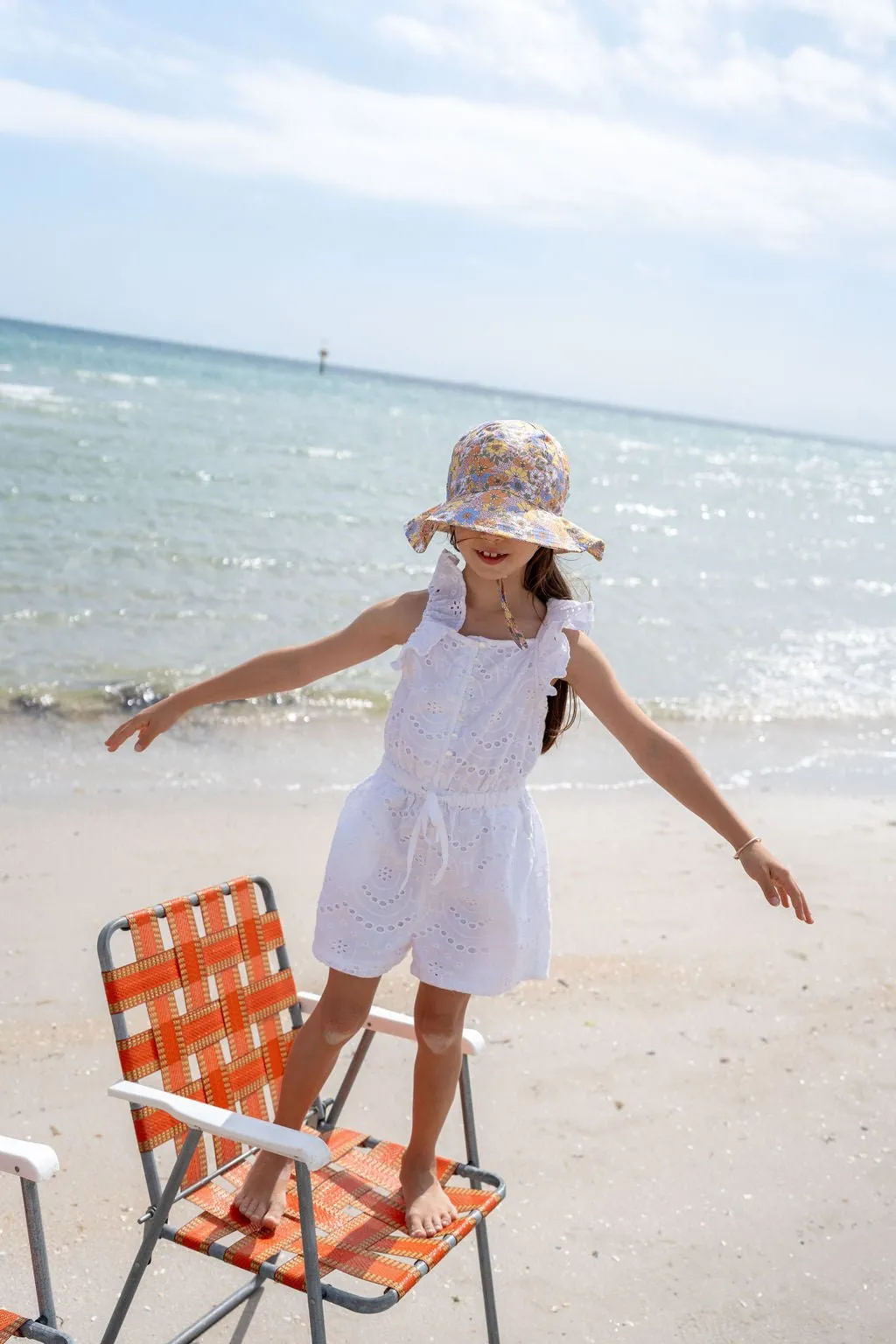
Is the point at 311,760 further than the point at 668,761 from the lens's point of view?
Yes

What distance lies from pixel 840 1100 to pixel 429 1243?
2.00 meters

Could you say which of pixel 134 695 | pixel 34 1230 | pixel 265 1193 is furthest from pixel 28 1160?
pixel 134 695

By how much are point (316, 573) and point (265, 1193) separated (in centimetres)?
1190

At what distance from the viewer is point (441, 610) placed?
2844 millimetres

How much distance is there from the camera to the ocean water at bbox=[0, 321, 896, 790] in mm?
9891

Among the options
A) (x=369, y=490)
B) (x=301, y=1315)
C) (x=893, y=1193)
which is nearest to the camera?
(x=301, y=1315)

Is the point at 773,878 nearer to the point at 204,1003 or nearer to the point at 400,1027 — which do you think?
the point at 400,1027

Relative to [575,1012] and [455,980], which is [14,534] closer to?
[575,1012]

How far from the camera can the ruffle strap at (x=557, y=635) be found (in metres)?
2.79

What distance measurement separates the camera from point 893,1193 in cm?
376

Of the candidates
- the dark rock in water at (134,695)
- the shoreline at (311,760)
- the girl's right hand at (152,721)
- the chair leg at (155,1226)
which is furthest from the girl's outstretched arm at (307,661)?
the dark rock in water at (134,695)

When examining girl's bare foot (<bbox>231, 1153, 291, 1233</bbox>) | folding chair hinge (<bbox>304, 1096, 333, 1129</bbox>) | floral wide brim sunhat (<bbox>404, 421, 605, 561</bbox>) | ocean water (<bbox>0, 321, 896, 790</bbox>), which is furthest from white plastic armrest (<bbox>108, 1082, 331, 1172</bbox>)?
ocean water (<bbox>0, 321, 896, 790</bbox>)

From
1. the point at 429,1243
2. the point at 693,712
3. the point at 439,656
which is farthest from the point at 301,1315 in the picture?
the point at 693,712

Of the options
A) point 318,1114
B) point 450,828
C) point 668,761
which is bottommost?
point 318,1114
